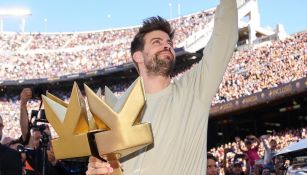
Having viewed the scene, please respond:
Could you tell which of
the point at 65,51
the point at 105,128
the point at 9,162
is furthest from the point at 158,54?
the point at 65,51

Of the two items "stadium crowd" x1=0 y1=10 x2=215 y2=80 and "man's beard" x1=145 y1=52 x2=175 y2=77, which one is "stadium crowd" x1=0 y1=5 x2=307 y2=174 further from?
"man's beard" x1=145 y1=52 x2=175 y2=77

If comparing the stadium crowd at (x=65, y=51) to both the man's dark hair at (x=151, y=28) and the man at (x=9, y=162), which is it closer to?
the man at (x=9, y=162)

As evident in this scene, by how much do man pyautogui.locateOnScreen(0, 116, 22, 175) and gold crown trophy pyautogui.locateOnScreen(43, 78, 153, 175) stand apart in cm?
241

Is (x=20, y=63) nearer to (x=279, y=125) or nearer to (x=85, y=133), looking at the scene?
(x=279, y=125)

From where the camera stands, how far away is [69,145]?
1456 mm

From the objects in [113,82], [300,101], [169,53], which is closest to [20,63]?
[113,82]

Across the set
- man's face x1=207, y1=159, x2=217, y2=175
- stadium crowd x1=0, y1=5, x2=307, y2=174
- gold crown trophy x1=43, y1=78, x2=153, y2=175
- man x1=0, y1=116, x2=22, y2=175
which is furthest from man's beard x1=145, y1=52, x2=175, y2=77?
stadium crowd x1=0, y1=5, x2=307, y2=174

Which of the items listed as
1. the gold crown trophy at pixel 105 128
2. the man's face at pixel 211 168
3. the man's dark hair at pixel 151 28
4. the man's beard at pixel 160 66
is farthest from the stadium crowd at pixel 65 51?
the gold crown trophy at pixel 105 128

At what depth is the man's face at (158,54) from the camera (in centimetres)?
198

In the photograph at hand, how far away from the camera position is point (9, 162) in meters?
3.73

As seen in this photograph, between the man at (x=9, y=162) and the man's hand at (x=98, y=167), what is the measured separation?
97.1 inches

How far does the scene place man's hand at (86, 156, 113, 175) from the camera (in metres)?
1.42

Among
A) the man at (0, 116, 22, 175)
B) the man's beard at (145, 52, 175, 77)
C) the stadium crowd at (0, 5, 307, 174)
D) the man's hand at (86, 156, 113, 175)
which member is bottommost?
the man's hand at (86, 156, 113, 175)

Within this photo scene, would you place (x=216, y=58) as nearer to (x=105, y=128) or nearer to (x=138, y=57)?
(x=138, y=57)
